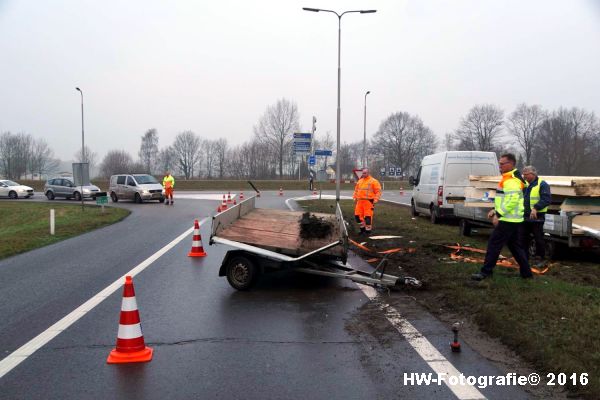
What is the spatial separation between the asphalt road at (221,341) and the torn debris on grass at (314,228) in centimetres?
76

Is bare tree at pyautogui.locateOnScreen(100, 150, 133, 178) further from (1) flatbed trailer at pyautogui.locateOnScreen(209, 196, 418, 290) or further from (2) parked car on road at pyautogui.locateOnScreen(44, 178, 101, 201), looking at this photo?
(1) flatbed trailer at pyautogui.locateOnScreen(209, 196, 418, 290)

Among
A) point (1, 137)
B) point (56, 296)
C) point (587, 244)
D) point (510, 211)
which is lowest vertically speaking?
point (56, 296)

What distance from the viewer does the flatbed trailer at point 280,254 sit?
6.74 metres

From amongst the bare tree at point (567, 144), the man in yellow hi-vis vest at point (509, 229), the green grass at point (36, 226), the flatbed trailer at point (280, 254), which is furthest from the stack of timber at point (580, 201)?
the bare tree at point (567, 144)

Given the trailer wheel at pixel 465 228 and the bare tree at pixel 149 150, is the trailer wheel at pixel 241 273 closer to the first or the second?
the trailer wheel at pixel 465 228

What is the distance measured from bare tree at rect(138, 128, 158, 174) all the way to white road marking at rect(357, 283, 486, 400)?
101199 millimetres

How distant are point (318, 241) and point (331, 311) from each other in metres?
1.49

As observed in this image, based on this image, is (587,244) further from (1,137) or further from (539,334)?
(1,137)

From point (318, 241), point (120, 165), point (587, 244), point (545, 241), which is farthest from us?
point (120, 165)

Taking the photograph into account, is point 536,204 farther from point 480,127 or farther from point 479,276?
point 480,127

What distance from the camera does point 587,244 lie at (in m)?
8.21

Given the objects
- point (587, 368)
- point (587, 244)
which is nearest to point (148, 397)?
point (587, 368)

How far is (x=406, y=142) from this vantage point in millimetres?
92688

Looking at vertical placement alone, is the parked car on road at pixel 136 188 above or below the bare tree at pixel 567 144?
below
